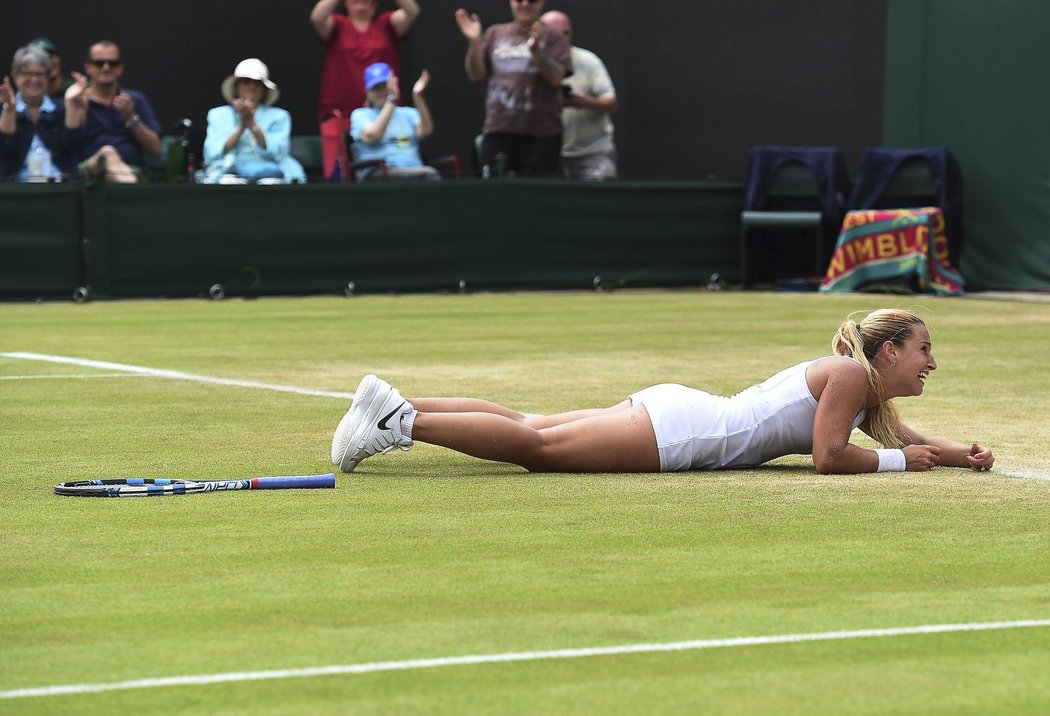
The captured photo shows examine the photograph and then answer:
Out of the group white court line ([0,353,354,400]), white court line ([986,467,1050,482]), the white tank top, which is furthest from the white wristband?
white court line ([0,353,354,400])

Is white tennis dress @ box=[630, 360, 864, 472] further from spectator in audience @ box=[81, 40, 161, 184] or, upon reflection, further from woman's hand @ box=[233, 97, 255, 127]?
spectator in audience @ box=[81, 40, 161, 184]

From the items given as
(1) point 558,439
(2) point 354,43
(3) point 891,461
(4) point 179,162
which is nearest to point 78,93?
(4) point 179,162

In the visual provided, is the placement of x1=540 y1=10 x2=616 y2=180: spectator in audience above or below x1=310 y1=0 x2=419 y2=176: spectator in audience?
below

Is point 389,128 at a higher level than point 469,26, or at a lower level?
lower

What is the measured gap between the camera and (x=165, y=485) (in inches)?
264

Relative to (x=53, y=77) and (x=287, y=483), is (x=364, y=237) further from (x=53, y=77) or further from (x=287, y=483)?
(x=287, y=483)

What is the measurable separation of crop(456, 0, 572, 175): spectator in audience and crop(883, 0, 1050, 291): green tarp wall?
13.2 feet

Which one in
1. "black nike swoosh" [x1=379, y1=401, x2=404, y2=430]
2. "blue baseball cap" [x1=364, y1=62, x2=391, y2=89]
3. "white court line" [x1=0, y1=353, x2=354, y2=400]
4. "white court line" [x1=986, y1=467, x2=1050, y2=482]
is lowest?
"white court line" [x1=0, y1=353, x2=354, y2=400]

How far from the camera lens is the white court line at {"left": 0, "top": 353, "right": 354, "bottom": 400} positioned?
10328mm

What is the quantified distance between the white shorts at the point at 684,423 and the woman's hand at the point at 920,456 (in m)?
0.74

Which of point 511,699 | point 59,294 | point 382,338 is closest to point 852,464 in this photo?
point 511,699

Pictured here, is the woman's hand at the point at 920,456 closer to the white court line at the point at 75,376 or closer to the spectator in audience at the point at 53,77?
the white court line at the point at 75,376

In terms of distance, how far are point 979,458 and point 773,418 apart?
2.88 ft

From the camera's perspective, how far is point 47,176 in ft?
57.5
